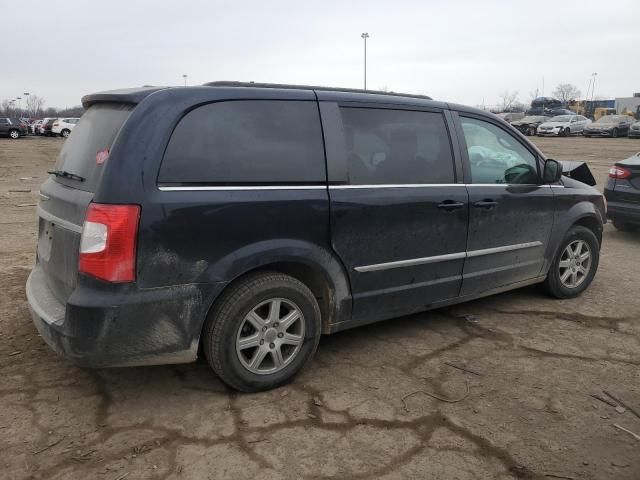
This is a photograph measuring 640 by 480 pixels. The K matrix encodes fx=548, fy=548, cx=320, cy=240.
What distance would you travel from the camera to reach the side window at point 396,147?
354 centimetres

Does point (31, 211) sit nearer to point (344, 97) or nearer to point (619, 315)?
point (344, 97)

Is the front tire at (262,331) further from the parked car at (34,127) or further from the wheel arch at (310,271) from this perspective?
the parked car at (34,127)

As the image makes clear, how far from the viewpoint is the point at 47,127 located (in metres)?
41.7

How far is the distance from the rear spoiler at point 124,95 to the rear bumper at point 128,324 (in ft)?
3.42

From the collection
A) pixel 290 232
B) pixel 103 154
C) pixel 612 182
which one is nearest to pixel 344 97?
pixel 290 232

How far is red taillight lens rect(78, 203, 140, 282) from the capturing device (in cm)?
270

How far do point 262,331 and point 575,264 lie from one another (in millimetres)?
3343

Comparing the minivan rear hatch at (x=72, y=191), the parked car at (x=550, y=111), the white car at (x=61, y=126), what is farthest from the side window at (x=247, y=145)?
the parked car at (x=550, y=111)

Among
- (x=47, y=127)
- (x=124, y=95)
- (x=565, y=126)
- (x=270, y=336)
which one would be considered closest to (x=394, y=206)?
(x=270, y=336)

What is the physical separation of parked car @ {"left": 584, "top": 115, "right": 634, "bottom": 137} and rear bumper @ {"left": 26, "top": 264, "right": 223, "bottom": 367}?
3653cm

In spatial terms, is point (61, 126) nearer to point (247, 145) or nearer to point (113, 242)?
point (247, 145)

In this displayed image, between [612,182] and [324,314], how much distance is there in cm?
586

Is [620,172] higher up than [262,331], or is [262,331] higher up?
[620,172]

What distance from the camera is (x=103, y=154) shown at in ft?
9.58
